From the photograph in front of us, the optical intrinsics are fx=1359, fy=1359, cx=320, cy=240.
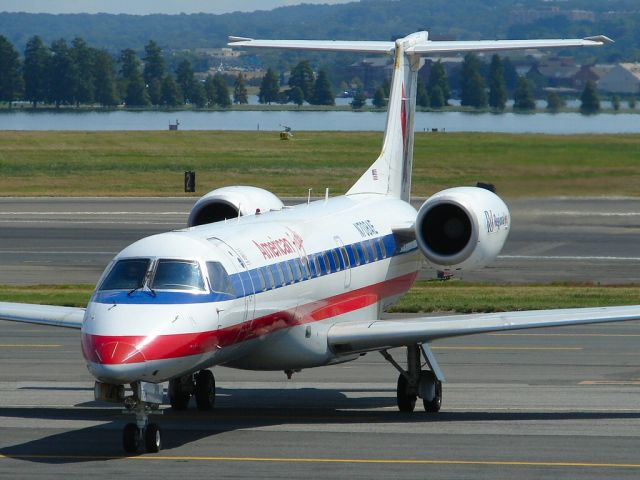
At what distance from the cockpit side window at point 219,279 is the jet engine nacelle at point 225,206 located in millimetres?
5880

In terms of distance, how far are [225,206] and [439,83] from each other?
9367 cm

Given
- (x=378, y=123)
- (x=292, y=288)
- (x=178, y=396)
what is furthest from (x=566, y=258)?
(x=378, y=123)

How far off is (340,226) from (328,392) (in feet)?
9.93

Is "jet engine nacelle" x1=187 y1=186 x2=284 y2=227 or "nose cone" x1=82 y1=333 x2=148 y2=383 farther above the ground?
"jet engine nacelle" x1=187 y1=186 x2=284 y2=227

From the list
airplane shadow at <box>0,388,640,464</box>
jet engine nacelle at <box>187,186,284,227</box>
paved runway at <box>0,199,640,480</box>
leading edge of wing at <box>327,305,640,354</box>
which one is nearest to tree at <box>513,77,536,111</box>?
paved runway at <box>0,199,640,480</box>

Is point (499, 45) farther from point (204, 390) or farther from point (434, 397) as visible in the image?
point (204, 390)

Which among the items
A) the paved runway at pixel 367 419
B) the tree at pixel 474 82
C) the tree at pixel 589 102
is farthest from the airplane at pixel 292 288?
the tree at pixel 474 82

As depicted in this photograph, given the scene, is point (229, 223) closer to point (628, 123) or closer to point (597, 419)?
point (597, 419)

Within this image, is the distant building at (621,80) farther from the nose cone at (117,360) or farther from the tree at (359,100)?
the tree at (359,100)

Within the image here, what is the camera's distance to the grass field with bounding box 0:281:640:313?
116 feet

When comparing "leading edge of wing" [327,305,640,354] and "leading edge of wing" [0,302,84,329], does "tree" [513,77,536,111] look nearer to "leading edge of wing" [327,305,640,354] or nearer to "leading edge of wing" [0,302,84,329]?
"leading edge of wing" [327,305,640,354]

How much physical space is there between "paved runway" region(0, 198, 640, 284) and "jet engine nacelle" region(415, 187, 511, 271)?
11.6 metres

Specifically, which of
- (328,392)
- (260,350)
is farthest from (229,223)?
(328,392)

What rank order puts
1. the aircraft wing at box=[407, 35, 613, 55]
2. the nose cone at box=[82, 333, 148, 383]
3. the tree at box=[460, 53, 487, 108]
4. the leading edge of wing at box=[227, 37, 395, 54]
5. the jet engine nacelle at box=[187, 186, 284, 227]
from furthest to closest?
the tree at box=[460, 53, 487, 108] → the leading edge of wing at box=[227, 37, 395, 54] → the aircraft wing at box=[407, 35, 613, 55] → the jet engine nacelle at box=[187, 186, 284, 227] → the nose cone at box=[82, 333, 148, 383]
